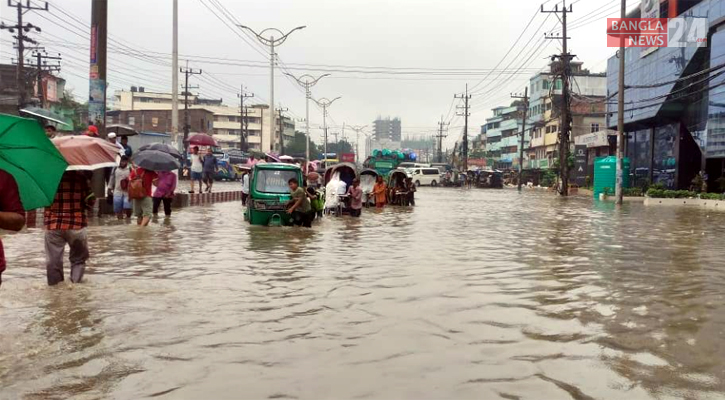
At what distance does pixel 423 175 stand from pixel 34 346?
181ft

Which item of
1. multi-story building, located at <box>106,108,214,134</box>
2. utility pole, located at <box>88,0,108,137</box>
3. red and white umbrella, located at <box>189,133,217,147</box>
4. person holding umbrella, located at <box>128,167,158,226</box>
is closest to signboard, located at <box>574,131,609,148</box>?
red and white umbrella, located at <box>189,133,217,147</box>

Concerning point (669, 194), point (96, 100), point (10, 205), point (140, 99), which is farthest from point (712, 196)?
point (140, 99)

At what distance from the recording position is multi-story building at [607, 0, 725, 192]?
35344 mm

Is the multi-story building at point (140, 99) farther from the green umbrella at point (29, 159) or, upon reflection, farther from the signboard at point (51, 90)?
the green umbrella at point (29, 159)

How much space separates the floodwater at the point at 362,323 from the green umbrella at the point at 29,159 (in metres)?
1.29

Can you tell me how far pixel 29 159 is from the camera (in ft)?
14.5

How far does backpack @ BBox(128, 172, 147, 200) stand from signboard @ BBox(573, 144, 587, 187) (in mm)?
52862

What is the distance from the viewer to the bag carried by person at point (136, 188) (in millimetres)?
13707

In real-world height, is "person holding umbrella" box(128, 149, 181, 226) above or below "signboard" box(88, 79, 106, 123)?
below

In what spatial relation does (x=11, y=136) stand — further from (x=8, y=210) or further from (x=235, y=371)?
(x=235, y=371)

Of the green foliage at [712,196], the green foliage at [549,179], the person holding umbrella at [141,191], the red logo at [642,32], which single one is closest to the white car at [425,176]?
the green foliage at [549,179]

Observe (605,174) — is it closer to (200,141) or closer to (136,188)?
(200,141)

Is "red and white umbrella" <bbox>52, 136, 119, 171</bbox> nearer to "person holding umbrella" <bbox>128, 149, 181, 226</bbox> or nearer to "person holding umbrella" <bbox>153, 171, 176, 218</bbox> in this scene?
"person holding umbrella" <bbox>128, 149, 181, 226</bbox>

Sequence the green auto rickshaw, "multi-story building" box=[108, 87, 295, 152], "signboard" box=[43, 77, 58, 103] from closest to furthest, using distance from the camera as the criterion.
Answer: the green auto rickshaw, "signboard" box=[43, 77, 58, 103], "multi-story building" box=[108, 87, 295, 152]
